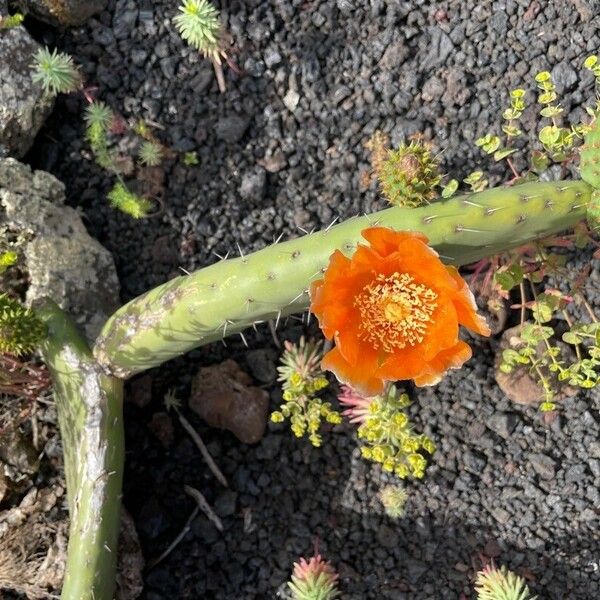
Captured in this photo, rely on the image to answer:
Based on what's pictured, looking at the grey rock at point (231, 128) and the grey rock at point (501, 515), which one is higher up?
the grey rock at point (231, 128)

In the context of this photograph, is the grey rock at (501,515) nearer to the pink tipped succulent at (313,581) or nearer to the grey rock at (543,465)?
the grey rock at (543,465)

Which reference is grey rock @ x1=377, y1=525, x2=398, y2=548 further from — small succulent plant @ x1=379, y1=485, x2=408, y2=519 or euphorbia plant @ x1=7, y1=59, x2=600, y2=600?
euphorbia plant @ x1=7, y1=59, x2=600, y2=600

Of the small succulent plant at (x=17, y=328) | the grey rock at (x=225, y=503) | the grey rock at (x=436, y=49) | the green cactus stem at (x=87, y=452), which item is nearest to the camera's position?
the small succulent plant at (x=17, y=328)

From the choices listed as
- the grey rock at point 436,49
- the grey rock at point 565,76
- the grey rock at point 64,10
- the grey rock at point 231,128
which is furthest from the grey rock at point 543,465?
the grey rock at point 64,10

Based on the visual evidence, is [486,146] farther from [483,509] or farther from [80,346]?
[80,346]

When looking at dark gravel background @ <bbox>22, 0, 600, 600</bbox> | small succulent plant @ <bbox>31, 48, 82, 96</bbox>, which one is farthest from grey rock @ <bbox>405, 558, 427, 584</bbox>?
small succulent plant @ <bbox>31, 48, 82, 96</bbox>

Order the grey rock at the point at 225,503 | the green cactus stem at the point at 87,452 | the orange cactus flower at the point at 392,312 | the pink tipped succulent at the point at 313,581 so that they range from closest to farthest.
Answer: the orange cactus flower at the point at 392,312, the green cactus stem at the point at 87,452, the pink tipped succulent at the point at 313,581, the grey rock at the point at 225,503

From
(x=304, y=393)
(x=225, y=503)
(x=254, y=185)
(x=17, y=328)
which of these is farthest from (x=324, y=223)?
(x=17, y=328)
